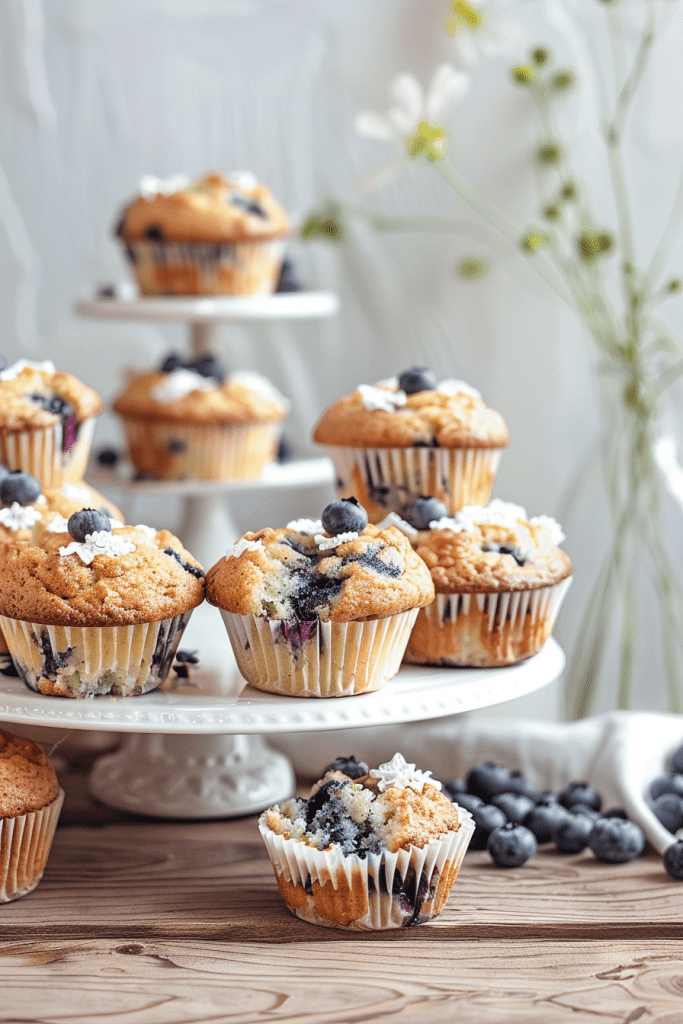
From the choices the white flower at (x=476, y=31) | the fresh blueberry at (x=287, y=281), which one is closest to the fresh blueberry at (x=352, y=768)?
the fresh blueberry at (x=287, y=281)

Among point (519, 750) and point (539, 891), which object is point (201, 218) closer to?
point (519, 750)

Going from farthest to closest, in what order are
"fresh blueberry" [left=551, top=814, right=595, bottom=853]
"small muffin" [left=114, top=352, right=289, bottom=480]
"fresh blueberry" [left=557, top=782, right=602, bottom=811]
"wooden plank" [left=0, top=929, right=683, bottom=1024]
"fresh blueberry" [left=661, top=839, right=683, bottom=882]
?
"small muffin" [left=114, top=352, right=289, bottom=480]
"fresh blueberry" [left=557, top=782, right=602, bottom=811]
"fresh blueberry" [left=551, top=814, right=595, bottom=853]
"fresh blueberry" [left=661, top=839, right=683, bottom=882]
"wooden plank" [left=0, top=929, right=683, bottom=1024]

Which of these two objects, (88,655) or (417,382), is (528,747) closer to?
(417,382)

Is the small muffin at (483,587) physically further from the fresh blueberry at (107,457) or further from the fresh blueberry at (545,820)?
the fresh blueberry at (107,457)

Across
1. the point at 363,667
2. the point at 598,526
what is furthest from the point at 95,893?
the point at 598,526

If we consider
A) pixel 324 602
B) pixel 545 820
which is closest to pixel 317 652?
pixel 324 602

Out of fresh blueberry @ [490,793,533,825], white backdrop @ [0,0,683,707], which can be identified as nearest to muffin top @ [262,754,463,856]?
fresh blueberry @ [490,793,533,825]

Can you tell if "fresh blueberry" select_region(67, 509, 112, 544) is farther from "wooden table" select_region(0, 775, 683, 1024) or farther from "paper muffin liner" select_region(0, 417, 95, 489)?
"wooden table" select_region(0, 775, 683, 1024)
